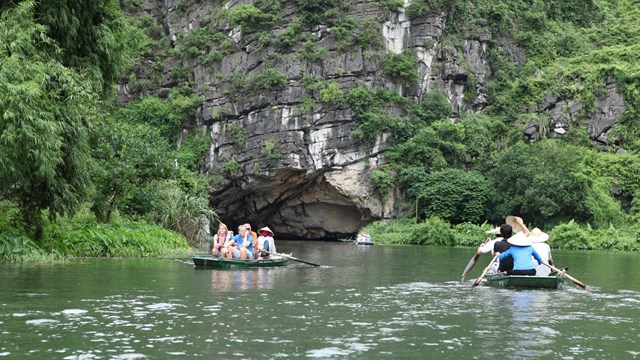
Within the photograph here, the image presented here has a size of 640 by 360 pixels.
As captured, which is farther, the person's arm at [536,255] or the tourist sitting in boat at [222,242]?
the tourist sitting in boat at [222,242]

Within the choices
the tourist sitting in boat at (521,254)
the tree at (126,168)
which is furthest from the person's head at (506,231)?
the tree at (126,168)

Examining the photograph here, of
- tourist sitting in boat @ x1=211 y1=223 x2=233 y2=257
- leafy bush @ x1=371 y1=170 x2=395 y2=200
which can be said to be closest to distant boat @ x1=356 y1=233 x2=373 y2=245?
leafy bush @ x1=371 y1=170 x2=395 y2=200

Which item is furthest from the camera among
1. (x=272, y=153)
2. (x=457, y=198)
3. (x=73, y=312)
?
(x=272, y=153)

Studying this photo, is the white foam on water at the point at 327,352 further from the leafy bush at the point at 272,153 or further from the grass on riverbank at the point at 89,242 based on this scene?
the leafy bush at the point at 272,153

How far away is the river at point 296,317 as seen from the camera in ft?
30.0

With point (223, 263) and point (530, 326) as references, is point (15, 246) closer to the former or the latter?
point (223, 263)

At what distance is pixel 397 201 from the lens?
56.1 meters

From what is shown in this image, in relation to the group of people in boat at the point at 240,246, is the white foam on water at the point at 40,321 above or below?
below

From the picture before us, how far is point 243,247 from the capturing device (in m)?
22.6

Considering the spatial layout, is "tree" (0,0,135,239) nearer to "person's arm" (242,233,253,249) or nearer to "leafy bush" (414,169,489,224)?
"person's arm" (242,233,253,249)

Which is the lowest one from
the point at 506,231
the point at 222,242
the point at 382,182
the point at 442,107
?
the point at 222,242

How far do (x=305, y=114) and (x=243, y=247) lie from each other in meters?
32.9

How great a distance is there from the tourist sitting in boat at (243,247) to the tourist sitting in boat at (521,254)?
8.39m

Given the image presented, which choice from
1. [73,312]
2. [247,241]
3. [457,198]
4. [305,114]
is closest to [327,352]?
[73,312]
